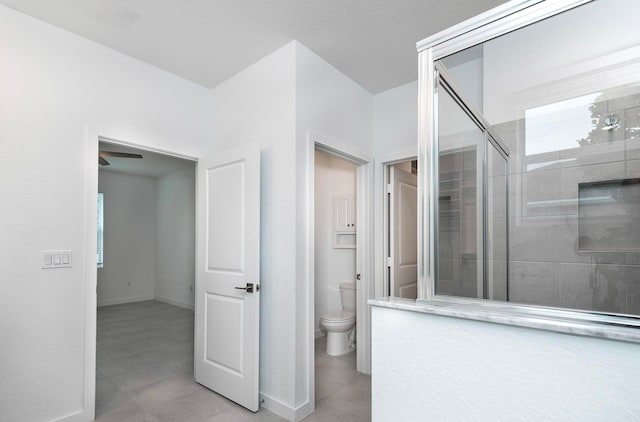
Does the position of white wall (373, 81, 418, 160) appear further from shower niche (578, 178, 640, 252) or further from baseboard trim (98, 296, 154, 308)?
baseboard trim (98, 296, 154, 308)

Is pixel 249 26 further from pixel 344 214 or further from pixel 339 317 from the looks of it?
pixel 339 317

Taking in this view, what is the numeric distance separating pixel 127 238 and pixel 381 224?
17.2 feet

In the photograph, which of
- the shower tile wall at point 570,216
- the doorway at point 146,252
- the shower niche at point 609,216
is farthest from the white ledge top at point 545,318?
the doorway at point 146,252

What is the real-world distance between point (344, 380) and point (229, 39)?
2930 millimetres

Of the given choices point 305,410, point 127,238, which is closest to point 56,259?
point 305,410

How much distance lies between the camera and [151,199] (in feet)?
Result: 21.7

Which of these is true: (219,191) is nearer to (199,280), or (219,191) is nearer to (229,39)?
(199,280)

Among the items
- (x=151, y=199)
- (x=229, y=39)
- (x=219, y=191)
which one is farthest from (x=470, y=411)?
(x=151, y=199)

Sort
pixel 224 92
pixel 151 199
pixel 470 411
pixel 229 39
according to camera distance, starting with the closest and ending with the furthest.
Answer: pixel 470 411, pixel 229 39, pixel 224 92, pixel 151 199

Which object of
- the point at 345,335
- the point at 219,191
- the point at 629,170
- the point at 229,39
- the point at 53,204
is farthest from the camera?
the point at 345,335

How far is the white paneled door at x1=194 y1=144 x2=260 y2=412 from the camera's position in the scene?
240 centimetres

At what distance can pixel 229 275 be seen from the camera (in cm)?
258

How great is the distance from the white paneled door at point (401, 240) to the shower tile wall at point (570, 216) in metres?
1.45

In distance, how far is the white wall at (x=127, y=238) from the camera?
5957mm
